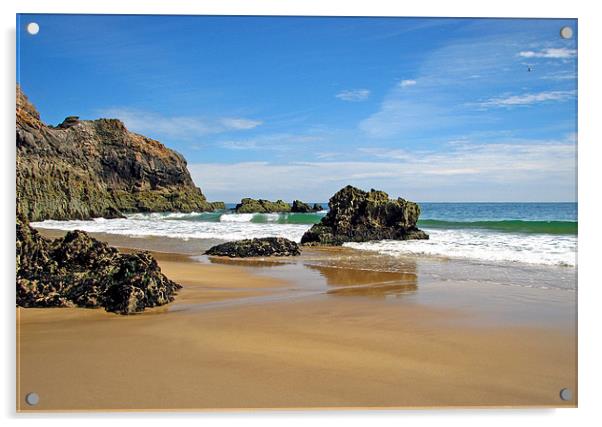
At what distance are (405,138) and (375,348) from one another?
7.01ft

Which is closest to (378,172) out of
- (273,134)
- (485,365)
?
(273,134)

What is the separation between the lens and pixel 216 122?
465cm

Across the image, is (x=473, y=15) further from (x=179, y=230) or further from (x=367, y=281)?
(x=179, y=230)

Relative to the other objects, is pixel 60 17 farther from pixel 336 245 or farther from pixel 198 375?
pixel 336 245

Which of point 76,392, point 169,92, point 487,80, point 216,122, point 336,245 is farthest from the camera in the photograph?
point 336,245

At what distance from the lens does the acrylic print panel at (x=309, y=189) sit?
9.11 ft

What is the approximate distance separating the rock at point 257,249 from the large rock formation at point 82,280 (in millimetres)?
3672

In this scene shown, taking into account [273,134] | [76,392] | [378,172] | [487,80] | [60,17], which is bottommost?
[76,392]

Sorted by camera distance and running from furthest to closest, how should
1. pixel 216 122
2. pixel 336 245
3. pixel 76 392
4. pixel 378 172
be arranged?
pixel 336 245 < pixel 378 172 < pixel 216 122 < pixel 76 392

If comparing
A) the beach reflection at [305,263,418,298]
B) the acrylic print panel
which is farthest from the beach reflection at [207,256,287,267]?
the acrylic print panel

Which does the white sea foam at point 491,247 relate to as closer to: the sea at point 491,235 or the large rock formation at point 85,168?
the sea at point 491,235

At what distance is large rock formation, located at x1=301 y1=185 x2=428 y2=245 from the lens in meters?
10.5

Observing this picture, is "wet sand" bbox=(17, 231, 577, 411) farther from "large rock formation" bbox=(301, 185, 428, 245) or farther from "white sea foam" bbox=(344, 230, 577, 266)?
"large rock formation" bbox=(301, 185, 428, 245)

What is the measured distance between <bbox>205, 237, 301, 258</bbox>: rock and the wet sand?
3749 mm
